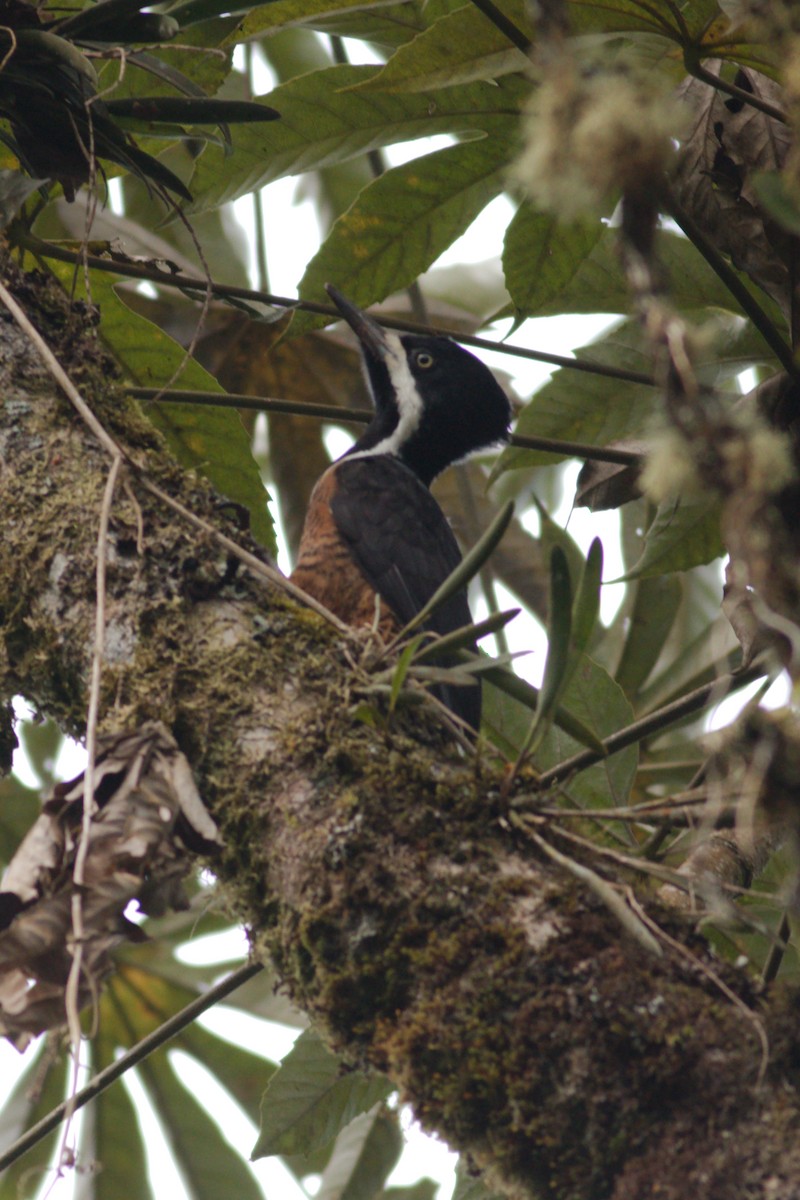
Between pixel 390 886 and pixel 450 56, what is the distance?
137 centimetres

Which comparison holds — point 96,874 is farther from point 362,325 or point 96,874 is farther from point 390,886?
point 362,325

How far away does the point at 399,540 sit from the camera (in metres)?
3.57

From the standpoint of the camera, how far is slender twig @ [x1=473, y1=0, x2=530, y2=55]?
1.99 m

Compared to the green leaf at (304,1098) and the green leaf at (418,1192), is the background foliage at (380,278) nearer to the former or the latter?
the green leaf at (304,1098)

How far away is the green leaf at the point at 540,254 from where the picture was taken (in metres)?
2.54

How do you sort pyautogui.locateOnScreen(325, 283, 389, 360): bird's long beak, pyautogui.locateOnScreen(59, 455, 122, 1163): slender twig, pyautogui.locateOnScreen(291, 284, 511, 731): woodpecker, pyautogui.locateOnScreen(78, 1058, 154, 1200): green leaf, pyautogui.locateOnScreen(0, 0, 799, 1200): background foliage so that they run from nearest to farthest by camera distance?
pyautogui.locateOnScreen(59, 455, 122, 1163): slender twig → pyautogui.locateOnScreen(0, 0, 799, 1200): background foliage → pyautogui.locateOnScreen(325, 283, 389, 360): bird's long beak → pyautogui.locateOnScreen(291, 284, 511, 731): woodpecker → pyautogui.locateOnScreen(78, 1058, 154, 1200): green leaf

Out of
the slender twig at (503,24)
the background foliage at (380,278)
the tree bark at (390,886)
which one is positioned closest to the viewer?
the tree bark at (390,886)

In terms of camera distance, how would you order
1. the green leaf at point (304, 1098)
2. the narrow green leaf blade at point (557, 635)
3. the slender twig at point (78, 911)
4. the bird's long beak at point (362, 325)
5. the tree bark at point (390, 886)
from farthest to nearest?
the bird's long beak at point (362, 325)
the green leaf at point (304, 1098)
the narrow green leaf blade at point (557, 635)
the slender twig at point (78, 911)
the tree bark at point (390, 886)

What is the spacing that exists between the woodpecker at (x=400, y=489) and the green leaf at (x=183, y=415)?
1.03 ft

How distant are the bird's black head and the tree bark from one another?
2145 millimetres

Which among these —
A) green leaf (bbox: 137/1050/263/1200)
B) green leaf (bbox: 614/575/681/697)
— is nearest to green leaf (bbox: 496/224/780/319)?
green leaf (bbox: 614/575/681/697)

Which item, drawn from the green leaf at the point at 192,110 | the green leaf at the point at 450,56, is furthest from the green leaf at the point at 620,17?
the green leaf at the point at 192,110

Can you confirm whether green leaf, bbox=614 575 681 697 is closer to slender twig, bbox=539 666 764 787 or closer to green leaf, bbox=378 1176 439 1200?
slender twig, bbox=539 666 764 787

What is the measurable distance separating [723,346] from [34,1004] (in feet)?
6.50
